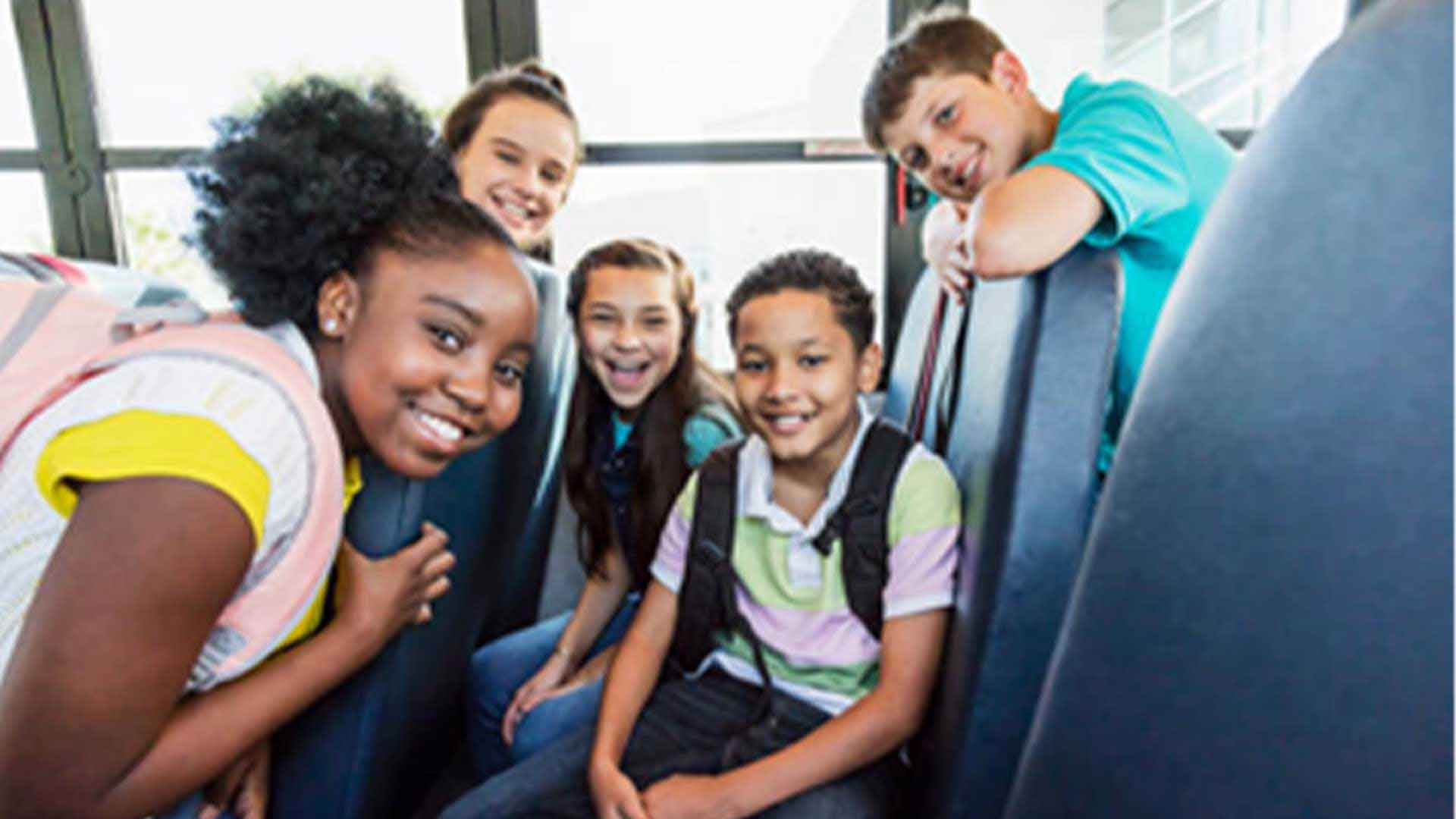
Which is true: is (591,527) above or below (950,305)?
below

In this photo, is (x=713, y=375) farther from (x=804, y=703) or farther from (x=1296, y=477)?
(x=1296, y=477)

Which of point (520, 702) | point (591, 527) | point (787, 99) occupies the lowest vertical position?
point (520, 702)

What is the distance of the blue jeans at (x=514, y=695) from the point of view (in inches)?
42.7

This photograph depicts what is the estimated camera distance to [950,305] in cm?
125

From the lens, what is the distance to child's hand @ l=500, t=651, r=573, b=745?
1118 millimetres

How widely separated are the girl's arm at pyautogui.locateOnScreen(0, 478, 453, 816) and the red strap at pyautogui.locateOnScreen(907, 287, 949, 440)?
37.7 inches

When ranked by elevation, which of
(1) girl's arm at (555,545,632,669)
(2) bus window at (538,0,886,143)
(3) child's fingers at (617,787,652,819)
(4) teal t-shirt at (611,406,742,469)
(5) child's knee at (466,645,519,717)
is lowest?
(5) child's knee at (466,645,519,717)

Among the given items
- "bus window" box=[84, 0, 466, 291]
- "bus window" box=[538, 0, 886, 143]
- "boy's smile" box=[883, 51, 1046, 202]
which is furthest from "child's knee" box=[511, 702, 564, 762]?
"bus window" box=[84, 0, 466, 291]

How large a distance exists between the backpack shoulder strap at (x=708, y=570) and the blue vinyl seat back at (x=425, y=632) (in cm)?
28

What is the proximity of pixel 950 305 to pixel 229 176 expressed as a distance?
3.23ft

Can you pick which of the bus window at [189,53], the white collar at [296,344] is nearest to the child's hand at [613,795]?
the white collar at [296,344]

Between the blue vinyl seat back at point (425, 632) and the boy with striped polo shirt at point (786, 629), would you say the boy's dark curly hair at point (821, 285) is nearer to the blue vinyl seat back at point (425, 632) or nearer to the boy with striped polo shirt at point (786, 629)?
the boy with striped polo shirt at point (786, 629)

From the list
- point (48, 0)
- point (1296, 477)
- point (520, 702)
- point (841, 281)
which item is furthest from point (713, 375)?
point (48, 0)

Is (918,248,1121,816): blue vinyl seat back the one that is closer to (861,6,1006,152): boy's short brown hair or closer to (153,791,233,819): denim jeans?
(861,6,1006,152): boy's short brown hair
